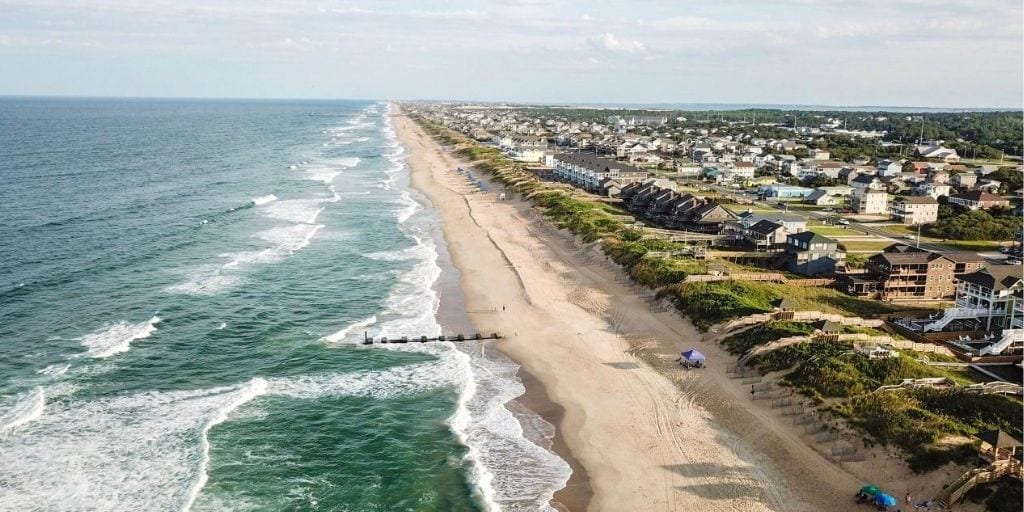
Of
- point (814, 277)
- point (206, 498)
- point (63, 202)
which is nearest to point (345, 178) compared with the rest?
point (63, 202)

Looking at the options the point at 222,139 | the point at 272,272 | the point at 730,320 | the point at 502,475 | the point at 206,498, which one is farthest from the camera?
the point at 222,139

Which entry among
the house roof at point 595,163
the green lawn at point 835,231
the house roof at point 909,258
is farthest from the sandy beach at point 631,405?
the house roof at point 595,163

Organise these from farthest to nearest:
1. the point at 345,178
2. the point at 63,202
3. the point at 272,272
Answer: the point at 345,178
the point at 63,202
the point at 272,272

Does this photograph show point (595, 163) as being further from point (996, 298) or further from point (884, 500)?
point (884, 500)

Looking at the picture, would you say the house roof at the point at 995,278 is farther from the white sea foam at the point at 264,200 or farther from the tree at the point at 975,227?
the white sea foam at the point at 264,200

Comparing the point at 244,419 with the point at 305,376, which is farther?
the point at 305,376

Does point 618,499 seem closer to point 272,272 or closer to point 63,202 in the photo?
point 272,272
